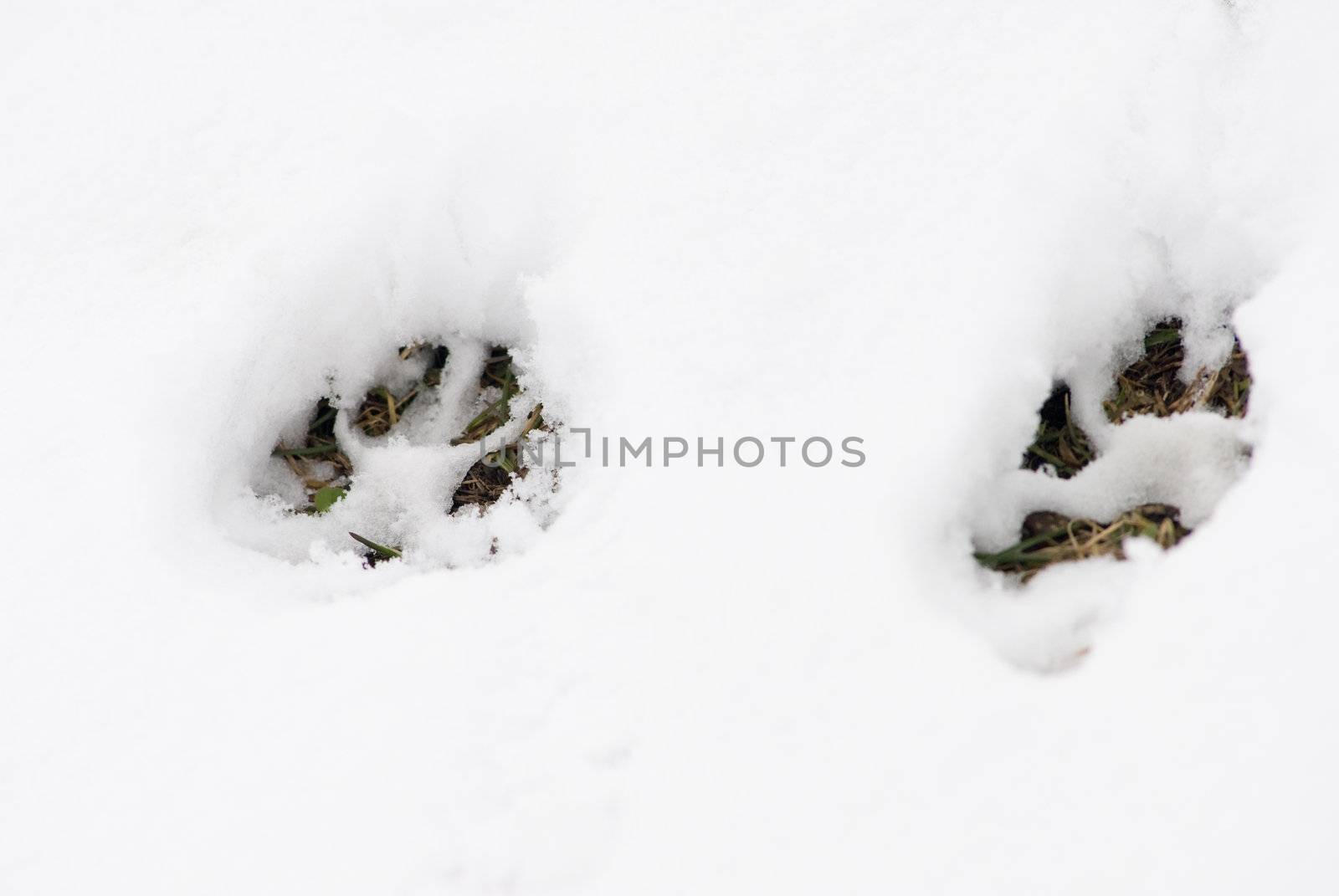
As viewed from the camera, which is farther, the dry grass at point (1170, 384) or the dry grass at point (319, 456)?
the dry grass at point (319, 456)

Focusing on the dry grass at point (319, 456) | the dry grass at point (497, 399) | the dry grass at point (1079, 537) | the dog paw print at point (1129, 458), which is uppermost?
the dry grass at point (497, 399)

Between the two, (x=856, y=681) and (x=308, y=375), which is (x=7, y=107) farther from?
(x=856, y=681)

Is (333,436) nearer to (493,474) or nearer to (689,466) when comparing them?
(493,474)

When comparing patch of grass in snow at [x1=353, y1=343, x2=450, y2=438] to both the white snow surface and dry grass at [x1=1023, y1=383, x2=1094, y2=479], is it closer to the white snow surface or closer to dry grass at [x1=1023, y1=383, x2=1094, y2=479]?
the white snow surface

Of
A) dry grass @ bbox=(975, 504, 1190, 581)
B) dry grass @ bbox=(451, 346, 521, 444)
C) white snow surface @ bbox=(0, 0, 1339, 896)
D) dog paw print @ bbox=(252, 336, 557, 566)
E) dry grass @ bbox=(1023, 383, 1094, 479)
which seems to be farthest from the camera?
dry grass @ bbox=(451, 346, 521, 444)

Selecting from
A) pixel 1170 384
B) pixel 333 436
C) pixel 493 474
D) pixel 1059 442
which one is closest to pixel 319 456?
pixel 333 436

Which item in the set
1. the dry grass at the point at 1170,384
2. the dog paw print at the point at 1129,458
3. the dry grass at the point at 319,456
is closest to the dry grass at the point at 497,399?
the dry grass at the point at 319,456

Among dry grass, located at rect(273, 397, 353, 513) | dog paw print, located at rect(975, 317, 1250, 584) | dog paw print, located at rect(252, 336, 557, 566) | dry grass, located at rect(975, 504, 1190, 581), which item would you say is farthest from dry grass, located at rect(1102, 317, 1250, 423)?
dry grass, located at rect(273, 397, 353, 513)

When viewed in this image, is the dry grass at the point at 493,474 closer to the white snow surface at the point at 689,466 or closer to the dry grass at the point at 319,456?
the white snow surface at the point at 689,466
